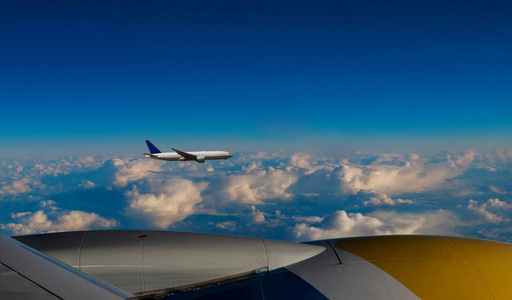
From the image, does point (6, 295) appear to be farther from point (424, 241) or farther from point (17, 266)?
point (424, 241)

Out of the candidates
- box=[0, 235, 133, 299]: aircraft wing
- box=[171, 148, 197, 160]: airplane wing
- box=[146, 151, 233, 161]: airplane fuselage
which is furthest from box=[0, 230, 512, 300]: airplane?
box=[146, 151, 233, 161]: airplane fuselage

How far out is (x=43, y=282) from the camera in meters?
3.08

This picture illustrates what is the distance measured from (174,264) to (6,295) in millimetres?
3572

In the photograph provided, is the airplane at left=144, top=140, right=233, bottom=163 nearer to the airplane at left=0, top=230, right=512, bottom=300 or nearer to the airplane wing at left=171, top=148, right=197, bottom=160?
the airplane wing at left=171, top=148, right=197, bottom=160

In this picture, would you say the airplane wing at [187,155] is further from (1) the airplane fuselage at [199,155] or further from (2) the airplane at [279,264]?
(2) the airplane at [279,264]

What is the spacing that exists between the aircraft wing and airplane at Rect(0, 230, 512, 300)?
55 cm

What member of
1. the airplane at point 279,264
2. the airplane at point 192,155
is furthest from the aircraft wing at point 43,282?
the airplane at point 192,155

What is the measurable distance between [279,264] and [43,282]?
4104mm

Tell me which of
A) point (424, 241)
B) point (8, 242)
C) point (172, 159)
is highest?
point (172, 159)

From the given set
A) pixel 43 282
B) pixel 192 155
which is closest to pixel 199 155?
pixel 192 155

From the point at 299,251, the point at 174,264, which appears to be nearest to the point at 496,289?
the point at 299,251

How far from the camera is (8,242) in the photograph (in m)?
4.60

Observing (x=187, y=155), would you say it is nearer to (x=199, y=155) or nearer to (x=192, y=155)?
(x=192, y=155)

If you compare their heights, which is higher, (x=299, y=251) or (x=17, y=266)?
(x=17, y=266)
